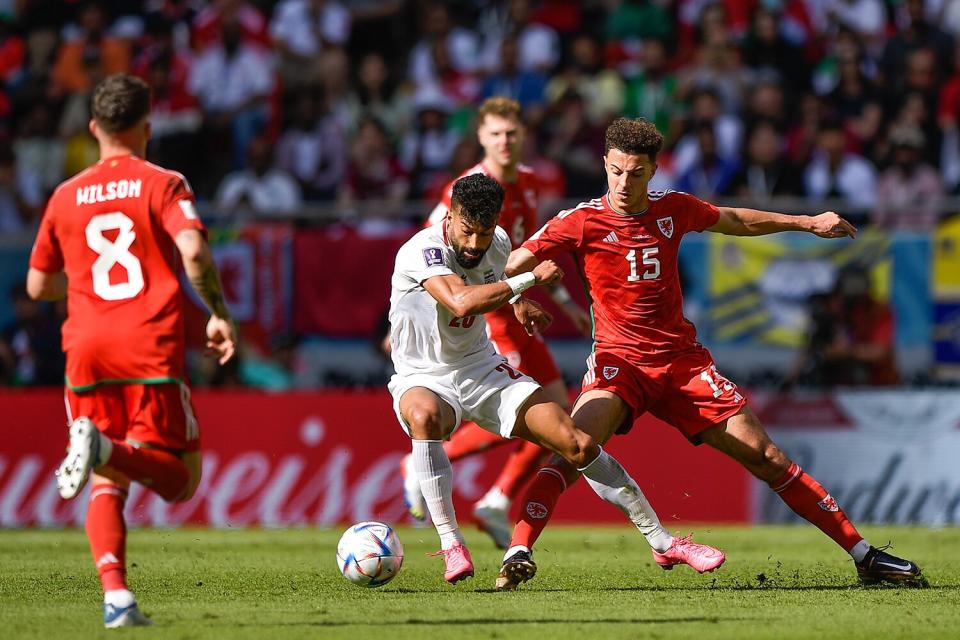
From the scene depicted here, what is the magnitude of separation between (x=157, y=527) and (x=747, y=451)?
7.07m

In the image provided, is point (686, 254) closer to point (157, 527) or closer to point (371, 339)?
point (371, 339)

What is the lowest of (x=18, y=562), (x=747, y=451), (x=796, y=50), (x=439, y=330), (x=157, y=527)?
(x=157, y=527)

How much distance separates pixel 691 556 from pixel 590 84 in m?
9.94

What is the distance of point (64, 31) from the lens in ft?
60.8

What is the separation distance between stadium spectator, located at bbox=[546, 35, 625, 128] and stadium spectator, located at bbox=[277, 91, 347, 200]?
2557 millimetres

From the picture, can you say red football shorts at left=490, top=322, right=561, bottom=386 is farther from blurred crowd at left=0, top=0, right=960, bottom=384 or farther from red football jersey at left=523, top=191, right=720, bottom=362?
blurred crowd at left=0, top=0, right=960, bottom=384

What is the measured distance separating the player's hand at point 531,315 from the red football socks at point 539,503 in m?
0.87

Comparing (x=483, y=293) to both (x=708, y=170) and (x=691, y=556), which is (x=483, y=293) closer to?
(x=691, y=556)

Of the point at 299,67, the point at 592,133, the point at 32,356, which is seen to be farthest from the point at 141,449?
the point at 299,67

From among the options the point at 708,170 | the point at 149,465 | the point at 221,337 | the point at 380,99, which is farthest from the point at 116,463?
the point at 380,99

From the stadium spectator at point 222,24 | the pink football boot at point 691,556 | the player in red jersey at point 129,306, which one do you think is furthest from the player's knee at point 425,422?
the stadium spectator at point 222,24

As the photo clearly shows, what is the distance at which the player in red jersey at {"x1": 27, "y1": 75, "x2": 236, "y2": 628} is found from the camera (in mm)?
6582

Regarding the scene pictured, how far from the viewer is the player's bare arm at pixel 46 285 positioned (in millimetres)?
6914

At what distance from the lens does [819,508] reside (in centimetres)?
827
